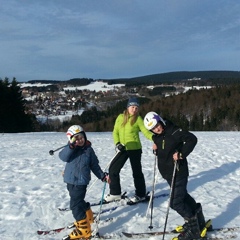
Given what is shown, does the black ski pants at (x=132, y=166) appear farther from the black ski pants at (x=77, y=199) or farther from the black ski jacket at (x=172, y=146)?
the black ski pants at (x=77, y=199)

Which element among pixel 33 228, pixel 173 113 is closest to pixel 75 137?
pixel 33 228

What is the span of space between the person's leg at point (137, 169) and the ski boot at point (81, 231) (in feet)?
6.29

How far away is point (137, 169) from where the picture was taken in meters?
6.91

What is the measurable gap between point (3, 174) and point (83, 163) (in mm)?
5716

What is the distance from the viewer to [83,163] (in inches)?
206

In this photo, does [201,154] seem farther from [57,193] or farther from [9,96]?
[9,96]

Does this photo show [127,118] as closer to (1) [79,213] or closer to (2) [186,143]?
(2) [186,143]

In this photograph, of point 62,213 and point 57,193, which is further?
point 57,193

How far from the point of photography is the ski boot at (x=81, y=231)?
5254mm

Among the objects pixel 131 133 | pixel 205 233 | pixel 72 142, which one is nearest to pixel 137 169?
pixel 131 133

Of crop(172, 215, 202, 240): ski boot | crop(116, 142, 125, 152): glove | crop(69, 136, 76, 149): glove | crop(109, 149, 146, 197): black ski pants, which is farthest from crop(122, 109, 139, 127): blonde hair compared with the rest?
crop(172, 215, 202, 240): ski boot

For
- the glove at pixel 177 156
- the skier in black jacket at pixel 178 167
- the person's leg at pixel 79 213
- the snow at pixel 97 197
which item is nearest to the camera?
the glove at pixel 177 156

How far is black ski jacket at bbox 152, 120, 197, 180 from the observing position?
5004mm

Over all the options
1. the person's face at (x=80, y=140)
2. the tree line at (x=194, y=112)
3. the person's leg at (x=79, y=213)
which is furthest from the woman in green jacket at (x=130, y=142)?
the tree line at (x=194, y=112)
